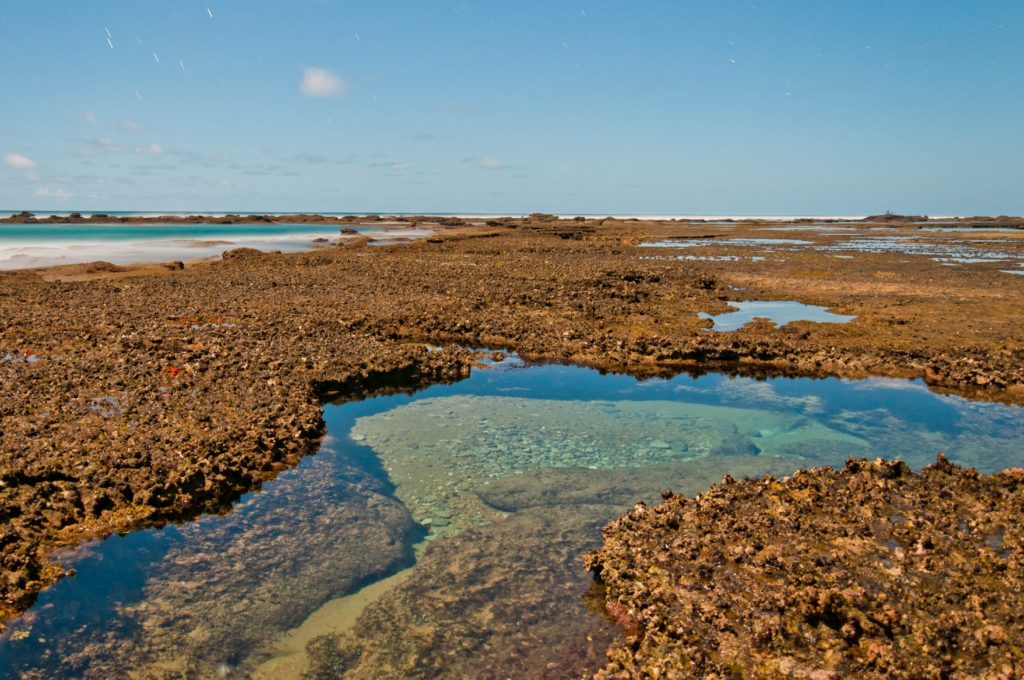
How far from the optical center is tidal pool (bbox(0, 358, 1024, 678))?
751cm

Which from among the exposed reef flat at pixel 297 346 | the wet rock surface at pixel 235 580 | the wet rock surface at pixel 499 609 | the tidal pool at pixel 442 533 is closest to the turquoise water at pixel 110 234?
the exposed reef flat at pixel 297 346

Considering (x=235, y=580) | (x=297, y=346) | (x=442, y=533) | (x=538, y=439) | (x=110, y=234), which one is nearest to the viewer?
(x=235, y=580)

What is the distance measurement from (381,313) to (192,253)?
4267 cm

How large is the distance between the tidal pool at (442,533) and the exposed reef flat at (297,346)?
2.96 ft

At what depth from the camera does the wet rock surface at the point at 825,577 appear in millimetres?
6840

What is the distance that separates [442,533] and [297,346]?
34.8 feet

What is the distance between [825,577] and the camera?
802cm

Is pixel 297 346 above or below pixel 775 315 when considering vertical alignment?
above

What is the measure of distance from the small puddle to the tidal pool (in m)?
8.59

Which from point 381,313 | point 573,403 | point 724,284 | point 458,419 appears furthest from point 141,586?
point 724,284

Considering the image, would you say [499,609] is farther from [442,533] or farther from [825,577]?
[825,577]

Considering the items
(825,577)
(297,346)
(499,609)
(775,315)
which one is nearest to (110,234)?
(297,346)

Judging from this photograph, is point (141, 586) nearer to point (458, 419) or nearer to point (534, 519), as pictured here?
point (534, 519)

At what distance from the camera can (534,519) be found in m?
10.9
